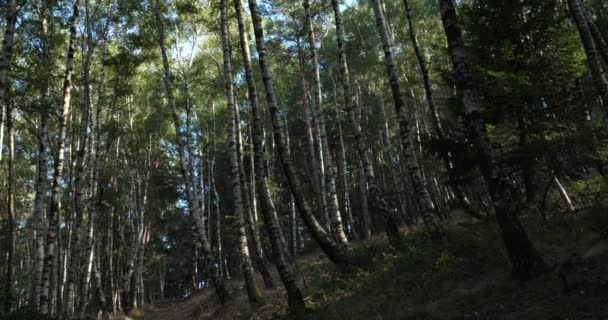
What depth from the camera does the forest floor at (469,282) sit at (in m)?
6.10

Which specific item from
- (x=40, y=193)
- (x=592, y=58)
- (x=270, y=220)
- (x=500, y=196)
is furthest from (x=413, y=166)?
(x=40, y=193)

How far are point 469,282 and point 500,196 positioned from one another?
7.35 feet

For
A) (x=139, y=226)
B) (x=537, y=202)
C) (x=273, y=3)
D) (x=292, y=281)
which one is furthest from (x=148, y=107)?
(x=537, y=202)

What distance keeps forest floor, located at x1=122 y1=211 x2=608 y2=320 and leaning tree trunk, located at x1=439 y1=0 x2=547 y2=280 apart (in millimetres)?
286

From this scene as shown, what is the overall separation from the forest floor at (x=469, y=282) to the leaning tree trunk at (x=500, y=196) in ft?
0.94

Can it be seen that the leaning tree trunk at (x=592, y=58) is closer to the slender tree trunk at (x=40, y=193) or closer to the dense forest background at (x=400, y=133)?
the dense forest background at (x=400, y=133)

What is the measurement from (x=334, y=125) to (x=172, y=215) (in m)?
20.1

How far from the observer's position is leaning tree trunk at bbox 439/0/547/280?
6691 millimetres

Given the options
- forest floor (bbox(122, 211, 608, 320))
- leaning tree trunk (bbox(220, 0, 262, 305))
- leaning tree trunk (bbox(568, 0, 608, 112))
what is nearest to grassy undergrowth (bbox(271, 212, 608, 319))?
forest floor (bbox(122, 211, 608, 320))

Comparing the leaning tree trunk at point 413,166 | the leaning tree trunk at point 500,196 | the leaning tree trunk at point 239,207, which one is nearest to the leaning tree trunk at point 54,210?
the leaning tree trunk at point 239,207

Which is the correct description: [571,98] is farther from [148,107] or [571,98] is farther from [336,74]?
[148,107]

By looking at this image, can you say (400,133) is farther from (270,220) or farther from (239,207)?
(239,207)

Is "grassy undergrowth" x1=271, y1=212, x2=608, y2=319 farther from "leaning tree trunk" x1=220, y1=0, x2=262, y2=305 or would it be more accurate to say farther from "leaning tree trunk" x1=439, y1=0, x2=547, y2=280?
"leaning tree trunk" x1=220, y1=0, x2=262, y2=305

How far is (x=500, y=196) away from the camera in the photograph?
6.75 meters
